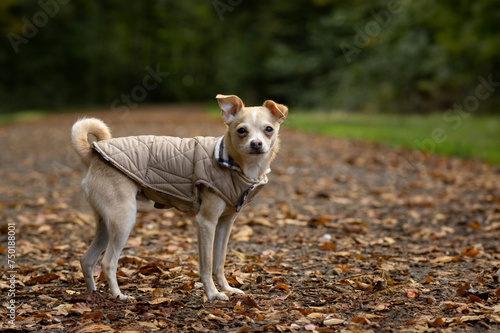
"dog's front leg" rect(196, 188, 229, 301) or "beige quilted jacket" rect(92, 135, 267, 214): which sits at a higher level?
"beige quilted jacket" rect(92, 135, 267, 214)

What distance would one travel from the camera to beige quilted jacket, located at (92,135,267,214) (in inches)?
154

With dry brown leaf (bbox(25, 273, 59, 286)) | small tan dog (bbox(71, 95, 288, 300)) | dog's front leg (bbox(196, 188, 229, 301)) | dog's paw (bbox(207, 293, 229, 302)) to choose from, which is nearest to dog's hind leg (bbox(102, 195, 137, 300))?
small tan dog (bbox(71, 95, 288, 300))

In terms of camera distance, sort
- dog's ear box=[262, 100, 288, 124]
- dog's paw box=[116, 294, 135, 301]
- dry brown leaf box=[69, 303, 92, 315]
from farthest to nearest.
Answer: dog's ear box=[262, 100, 288, 124], dog's paw box=[116, 294, 135, 301], dry brown leaf box=[69, 303, 92, 315]

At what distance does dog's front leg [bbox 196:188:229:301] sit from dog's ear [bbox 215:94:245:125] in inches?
22.2

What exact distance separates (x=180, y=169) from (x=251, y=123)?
2.06ft

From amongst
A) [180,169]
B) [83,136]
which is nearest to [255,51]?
[83,136]

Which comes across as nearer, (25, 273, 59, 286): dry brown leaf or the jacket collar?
the jacket collar

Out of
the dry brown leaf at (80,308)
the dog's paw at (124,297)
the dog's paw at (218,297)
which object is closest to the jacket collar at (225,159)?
the dog's paw at (218,297)

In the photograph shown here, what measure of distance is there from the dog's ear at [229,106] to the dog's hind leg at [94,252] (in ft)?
3.95

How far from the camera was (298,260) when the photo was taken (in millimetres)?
4961

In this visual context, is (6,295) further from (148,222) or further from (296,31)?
(296,31)

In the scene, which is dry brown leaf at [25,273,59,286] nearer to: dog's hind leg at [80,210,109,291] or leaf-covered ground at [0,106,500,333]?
Result: leaf-covered ground at [0,106,500,333]

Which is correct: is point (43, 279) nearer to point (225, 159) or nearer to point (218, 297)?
point (218, 297)

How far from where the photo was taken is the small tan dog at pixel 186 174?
A: 387 cm
